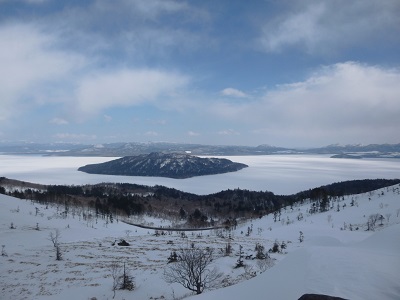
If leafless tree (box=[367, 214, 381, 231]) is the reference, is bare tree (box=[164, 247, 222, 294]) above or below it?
above

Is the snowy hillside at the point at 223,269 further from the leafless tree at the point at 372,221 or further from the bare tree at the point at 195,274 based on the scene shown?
the leafless tree at the point at 372,221

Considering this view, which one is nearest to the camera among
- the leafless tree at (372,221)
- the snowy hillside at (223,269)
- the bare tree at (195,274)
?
the snowy hillside at (223,269)

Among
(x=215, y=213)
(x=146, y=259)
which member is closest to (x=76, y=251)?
(x=146, y=259)

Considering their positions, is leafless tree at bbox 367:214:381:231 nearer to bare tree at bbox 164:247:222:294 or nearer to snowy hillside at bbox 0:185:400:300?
snowy hillside at bbox 0:185:400:300

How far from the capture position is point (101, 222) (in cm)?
11200

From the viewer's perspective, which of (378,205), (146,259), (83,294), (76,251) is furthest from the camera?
(378,205)

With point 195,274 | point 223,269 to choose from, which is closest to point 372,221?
point 223,269

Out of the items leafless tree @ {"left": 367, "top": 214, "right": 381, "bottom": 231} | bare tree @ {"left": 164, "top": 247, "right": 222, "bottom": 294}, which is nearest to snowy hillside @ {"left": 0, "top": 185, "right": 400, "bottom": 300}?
bare tree @ {"left": 164, "top": 247, "right": 222, "bottom": 294}

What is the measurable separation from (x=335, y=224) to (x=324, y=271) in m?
93.5

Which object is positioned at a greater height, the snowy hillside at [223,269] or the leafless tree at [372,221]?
the snowy hillside at [223,269]

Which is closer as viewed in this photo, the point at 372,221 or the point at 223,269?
the point at 223,269

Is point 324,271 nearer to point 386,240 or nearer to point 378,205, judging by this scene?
point 386,240

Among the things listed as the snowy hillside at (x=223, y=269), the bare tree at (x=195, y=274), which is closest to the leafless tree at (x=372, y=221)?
the snowy hillside at (x=223, y=269)

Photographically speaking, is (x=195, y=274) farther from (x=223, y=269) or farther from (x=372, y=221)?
(x=372, y=221)
